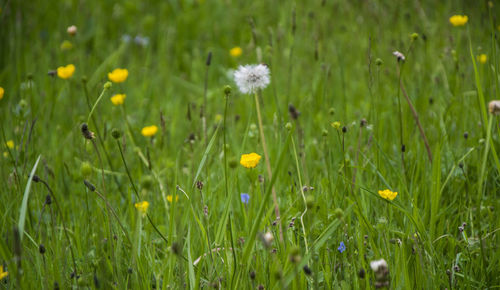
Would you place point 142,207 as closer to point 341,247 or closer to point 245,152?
point 341,247

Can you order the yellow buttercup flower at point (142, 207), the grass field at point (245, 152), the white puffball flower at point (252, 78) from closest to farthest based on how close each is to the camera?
the yellow buttercup flower at point (142, 207) < the grass field at point (245, 152) < the white puffball flower at point (252, 78)

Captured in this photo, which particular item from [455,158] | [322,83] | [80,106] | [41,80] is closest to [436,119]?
[455,158]

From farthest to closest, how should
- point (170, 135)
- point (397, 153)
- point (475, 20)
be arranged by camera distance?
point (475, 20) < point (170, 135) < point (397, 153)

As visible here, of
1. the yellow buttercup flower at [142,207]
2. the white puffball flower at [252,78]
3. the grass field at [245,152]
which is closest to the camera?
the yellow buttercup flower at [142,207]

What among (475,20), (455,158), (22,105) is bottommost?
(455,158)

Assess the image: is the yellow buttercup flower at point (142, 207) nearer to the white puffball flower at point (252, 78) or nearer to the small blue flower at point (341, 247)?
the white puffball flower at point (252, 78)

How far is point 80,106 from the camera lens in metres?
2.93

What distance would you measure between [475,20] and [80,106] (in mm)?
2767

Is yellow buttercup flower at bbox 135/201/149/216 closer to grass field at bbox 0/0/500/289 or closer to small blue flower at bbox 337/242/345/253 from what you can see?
grass field at bbox 0/0/500/289

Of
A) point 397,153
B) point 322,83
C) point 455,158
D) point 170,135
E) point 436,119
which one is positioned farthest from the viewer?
point 322,83

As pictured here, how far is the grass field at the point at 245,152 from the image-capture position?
1.27 meters

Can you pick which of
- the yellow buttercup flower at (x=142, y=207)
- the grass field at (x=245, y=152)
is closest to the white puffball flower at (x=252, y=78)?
the grass field at (x=245, y=152)

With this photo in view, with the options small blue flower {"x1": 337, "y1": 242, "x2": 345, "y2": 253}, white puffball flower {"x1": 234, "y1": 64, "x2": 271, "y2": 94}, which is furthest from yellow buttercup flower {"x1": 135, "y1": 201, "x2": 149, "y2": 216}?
small blue flower {"x1": 337, "y1": 242, "x2": 345, "y2": 253}

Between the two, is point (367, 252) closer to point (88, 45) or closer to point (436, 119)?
point (436, 119)
